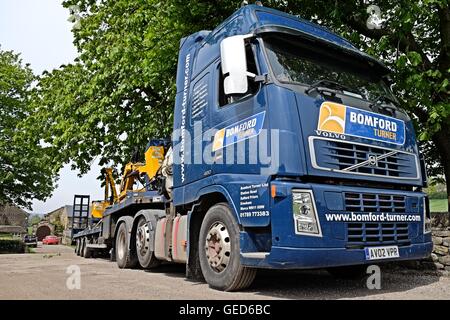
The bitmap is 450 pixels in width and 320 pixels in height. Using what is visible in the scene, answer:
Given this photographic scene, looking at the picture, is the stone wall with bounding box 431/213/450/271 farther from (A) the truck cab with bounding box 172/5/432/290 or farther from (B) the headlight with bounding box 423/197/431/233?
(A) the truck cab with bounding box 172/5/432/290

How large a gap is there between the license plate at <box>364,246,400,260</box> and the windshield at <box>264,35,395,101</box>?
2.04 m

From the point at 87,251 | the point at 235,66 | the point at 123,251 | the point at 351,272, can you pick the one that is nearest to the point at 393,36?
the point at 351,272

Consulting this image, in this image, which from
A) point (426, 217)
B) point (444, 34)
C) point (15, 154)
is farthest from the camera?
point (15, 154)

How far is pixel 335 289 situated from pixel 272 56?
10.6 ft

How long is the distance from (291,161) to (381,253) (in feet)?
5.13

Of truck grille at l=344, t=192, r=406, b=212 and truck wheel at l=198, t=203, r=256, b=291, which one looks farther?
truck wheel at l=198, t=203, r=256, b=291

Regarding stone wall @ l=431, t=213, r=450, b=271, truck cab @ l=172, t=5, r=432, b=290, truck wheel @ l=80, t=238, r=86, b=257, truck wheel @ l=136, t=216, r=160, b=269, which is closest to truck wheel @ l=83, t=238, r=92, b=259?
truck wheel @ l=80, t=238, r=86, b=257

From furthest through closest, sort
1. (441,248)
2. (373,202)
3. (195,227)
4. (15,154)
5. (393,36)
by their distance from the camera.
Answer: (15,154) → (393,36) → (441,248) → (195,227) → (373,202)

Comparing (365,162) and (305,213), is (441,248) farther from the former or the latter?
(305,213)

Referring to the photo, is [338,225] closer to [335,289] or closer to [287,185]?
[287,185]

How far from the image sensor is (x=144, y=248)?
8.48 metres

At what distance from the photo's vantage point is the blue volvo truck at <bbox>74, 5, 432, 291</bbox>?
4.74 meters

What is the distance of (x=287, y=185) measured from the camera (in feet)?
15.3
